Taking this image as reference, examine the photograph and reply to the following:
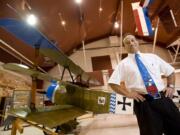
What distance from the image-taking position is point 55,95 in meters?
4.19

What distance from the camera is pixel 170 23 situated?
21.0ft

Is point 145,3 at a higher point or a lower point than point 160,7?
lower

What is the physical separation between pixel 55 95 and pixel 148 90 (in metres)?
3.19

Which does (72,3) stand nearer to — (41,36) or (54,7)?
(54,7)

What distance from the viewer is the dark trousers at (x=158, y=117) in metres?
1.19

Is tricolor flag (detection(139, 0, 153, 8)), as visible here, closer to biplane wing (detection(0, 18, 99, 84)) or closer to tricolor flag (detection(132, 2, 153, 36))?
tricolor flag (detection(132, 2, 153, 36))

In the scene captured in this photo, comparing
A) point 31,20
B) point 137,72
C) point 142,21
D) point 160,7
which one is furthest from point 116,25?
point 137,72

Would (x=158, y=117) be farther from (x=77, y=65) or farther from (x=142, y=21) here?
(x=142, y=21)

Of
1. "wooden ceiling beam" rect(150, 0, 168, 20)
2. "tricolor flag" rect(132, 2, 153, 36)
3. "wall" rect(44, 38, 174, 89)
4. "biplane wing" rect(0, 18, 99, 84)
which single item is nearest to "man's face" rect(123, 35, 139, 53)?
"biplane wing" rect(0, 18, 99, 84)

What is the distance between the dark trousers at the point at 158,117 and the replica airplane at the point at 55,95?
2.65 ft

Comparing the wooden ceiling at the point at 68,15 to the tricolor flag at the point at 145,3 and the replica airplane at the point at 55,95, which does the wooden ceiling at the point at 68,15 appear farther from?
the replica airplane at the point at 55,95

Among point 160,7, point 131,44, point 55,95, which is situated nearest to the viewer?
point 131,44

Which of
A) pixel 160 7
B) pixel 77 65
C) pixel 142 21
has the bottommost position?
pixel 77 65

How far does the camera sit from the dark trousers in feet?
3.90
